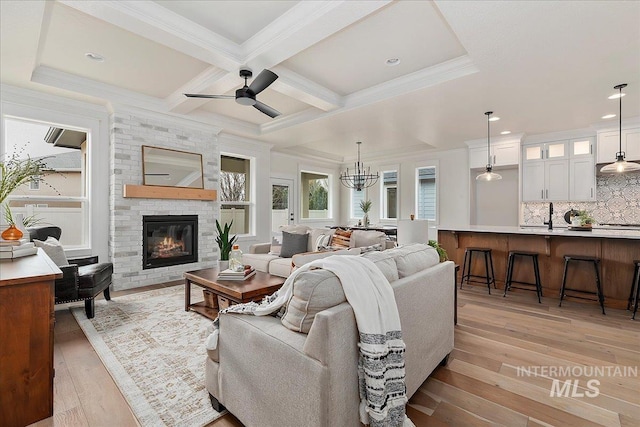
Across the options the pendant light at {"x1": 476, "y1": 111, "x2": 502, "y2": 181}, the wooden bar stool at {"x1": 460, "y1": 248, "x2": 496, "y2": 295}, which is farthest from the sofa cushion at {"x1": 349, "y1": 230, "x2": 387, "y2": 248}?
the pendant light at {"x1": 476, "y1": 111, "x2": 502, "y2": 181}

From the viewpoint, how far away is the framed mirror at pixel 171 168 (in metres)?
4.80

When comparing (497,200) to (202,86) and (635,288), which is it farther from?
(202,86)

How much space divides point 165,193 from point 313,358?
4.54 metres

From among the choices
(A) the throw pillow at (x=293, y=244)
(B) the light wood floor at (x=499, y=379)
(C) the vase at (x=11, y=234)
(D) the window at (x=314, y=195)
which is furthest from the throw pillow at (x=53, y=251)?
(D) the window at (x=314, y=195)

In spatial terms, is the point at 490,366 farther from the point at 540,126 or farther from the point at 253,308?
the point at 540,126

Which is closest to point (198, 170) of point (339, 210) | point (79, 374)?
point (79, 374)

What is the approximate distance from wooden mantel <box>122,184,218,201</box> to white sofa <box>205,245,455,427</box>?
12.1 feet

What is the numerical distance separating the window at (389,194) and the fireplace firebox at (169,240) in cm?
518

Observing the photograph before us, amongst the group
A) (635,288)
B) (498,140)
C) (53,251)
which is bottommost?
(635,288)

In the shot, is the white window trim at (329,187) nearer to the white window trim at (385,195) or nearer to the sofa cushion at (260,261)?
the white window trim at (385,195)

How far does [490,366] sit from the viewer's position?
232 centimetres

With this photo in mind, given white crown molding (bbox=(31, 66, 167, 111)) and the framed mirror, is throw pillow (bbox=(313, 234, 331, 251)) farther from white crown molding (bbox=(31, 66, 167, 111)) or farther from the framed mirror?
white crown molding (bbox=(31, 66, 167, 111))

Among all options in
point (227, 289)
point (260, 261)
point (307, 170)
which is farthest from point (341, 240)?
point (307, 170)

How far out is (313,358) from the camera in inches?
48.1
